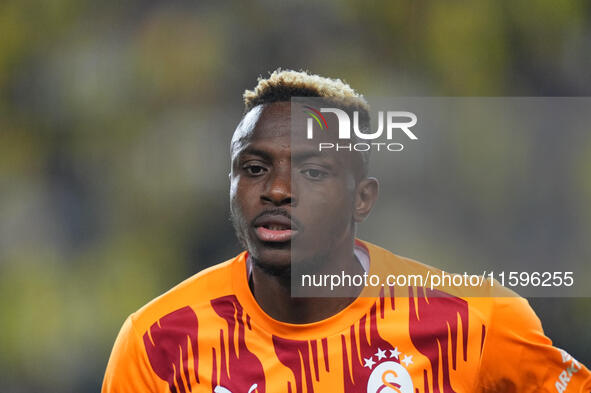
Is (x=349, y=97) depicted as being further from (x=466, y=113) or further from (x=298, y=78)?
(x=466, y=113)

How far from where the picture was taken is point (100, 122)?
3.87m

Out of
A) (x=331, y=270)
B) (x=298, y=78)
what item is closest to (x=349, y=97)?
(x=298, y=78)

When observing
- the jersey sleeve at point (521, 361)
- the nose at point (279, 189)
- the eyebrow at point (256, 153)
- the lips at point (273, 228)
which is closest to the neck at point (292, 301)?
the lips at point (273, 228)

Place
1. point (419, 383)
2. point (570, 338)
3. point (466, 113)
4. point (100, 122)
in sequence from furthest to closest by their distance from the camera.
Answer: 1. point (100, 122)
2. point (466, 113)
3. point (570, 338)
4. point (419, 383)

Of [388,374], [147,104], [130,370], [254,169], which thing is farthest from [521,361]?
[147,104]

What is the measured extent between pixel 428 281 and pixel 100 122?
217cm

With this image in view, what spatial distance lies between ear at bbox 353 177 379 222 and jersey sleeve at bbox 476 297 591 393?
0.47 meters

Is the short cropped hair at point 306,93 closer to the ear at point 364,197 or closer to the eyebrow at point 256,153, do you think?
the ear at point 364,197

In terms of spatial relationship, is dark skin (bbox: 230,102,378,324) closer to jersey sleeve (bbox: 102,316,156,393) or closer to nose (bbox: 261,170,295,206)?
nose (bbox: 261,170,295,206)

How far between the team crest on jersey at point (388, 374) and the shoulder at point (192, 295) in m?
0.49

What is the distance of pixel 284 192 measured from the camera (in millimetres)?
2178

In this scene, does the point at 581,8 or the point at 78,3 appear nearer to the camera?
the point at 581,8

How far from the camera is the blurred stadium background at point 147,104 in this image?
11.5ft

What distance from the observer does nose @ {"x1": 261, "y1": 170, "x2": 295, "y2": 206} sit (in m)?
2.18
